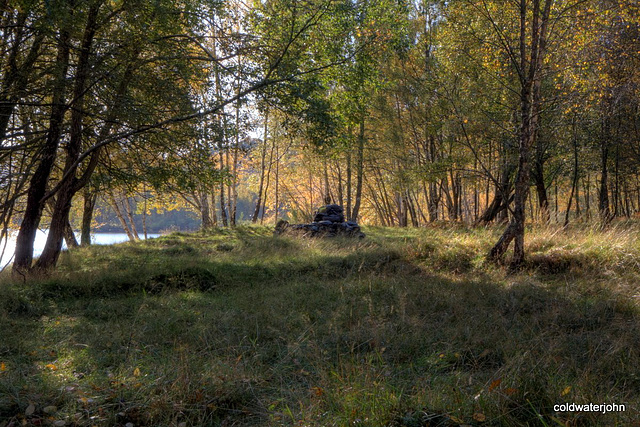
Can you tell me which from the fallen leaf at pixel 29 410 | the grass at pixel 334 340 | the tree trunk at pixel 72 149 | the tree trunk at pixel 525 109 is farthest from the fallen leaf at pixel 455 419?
the tree trunk at pixel 72 149

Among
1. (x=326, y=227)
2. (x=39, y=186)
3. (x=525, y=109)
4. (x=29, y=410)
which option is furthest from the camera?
(x=326, y=227)

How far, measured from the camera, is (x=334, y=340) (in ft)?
16.1

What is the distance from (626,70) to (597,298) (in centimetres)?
917

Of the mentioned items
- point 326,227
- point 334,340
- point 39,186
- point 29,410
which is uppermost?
point 39,186

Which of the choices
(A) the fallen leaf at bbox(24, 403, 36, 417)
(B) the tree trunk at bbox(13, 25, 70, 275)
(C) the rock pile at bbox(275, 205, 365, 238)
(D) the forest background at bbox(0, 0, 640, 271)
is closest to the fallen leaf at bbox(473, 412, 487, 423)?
(A) the fallen leaf at bbox(24, 403, 36, 417)

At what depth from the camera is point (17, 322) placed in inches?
231

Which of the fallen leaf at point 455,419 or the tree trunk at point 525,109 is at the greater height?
the tree trunk at point 525,109

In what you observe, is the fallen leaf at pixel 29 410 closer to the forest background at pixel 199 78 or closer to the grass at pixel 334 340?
the grass at pixel 334 340

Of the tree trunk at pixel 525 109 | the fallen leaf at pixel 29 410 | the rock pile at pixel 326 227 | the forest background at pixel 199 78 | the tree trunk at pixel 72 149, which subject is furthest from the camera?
the rock pile at pixel 326 227

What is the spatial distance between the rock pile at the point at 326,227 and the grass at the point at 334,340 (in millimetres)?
5692

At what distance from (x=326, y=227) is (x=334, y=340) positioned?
11571mm

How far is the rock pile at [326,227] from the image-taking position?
1591cm

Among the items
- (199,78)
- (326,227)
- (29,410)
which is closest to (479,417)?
(29,410)

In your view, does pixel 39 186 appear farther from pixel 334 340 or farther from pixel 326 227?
pixel 326 227
